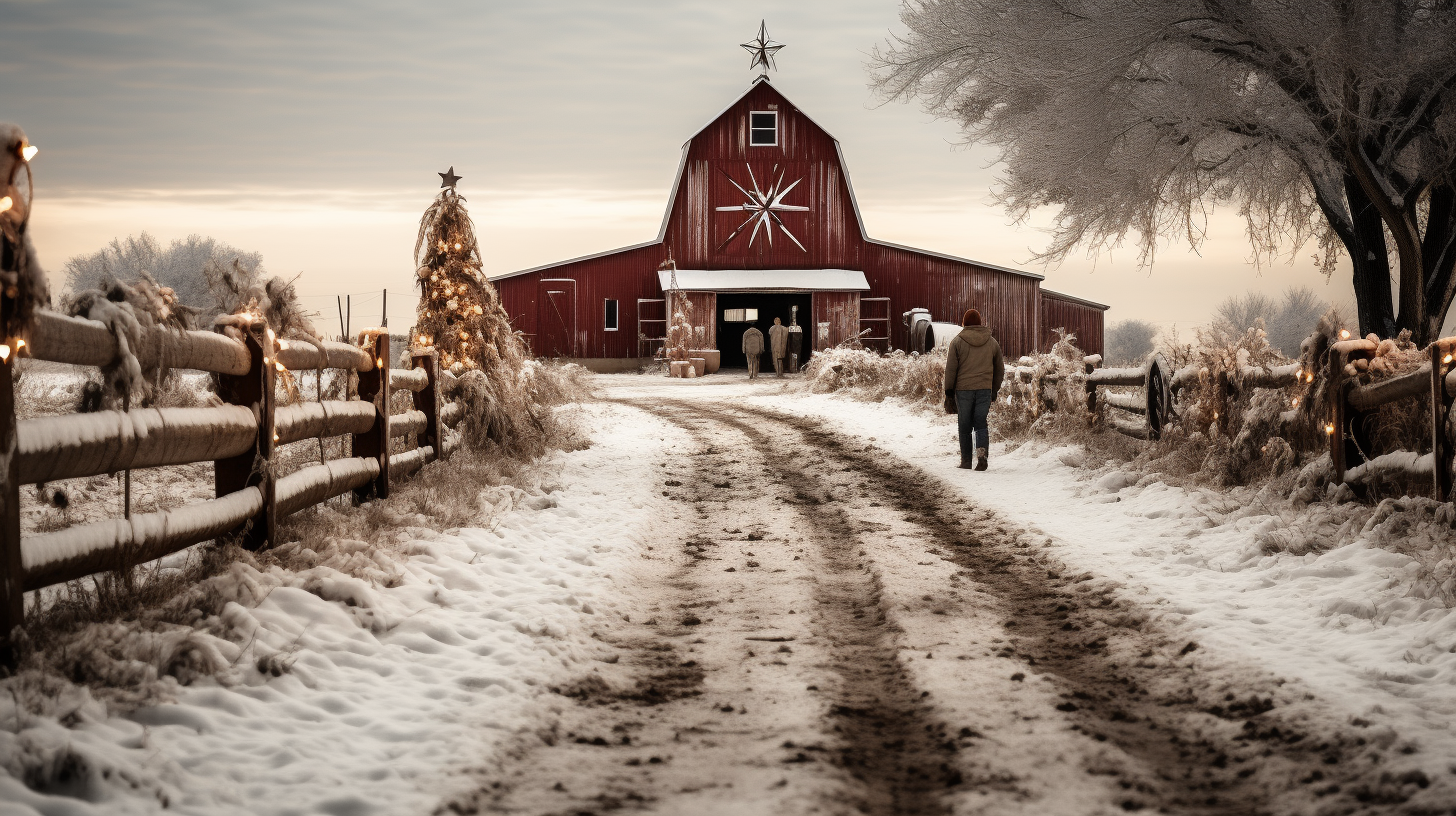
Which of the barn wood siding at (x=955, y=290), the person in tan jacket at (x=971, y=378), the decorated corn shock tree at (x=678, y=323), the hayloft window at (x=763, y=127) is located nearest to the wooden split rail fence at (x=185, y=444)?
the person in tan jacket at (x=971, y=378)

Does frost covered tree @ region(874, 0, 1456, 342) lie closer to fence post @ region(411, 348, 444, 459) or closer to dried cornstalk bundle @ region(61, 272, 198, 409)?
fence post @ region(411, 348, 444, 459)

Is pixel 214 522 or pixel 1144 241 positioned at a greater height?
pixel 1144 241

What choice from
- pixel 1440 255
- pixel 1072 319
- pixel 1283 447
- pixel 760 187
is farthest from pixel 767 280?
pixel 1283 447

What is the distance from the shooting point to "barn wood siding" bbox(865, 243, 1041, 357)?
35469mm

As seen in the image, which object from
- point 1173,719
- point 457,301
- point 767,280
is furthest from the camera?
point 767,280

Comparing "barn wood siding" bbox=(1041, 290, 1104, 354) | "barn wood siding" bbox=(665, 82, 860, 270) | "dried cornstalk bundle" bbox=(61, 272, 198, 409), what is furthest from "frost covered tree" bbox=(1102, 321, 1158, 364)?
"dried cornstalk bundle" bbox=(61, 272, 198, 409)

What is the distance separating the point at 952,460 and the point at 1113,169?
7.41 metres

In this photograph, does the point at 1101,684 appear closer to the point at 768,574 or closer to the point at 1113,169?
the point at 768,574

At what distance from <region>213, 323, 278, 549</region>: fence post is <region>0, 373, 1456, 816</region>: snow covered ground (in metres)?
0.61

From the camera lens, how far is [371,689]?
4699 millimetres

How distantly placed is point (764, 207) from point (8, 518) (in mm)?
32146

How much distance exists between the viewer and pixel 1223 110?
1551cm

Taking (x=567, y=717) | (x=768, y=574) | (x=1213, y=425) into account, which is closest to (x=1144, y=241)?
(x=1213, y=425)

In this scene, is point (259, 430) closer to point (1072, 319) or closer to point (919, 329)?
point (919, 329)
